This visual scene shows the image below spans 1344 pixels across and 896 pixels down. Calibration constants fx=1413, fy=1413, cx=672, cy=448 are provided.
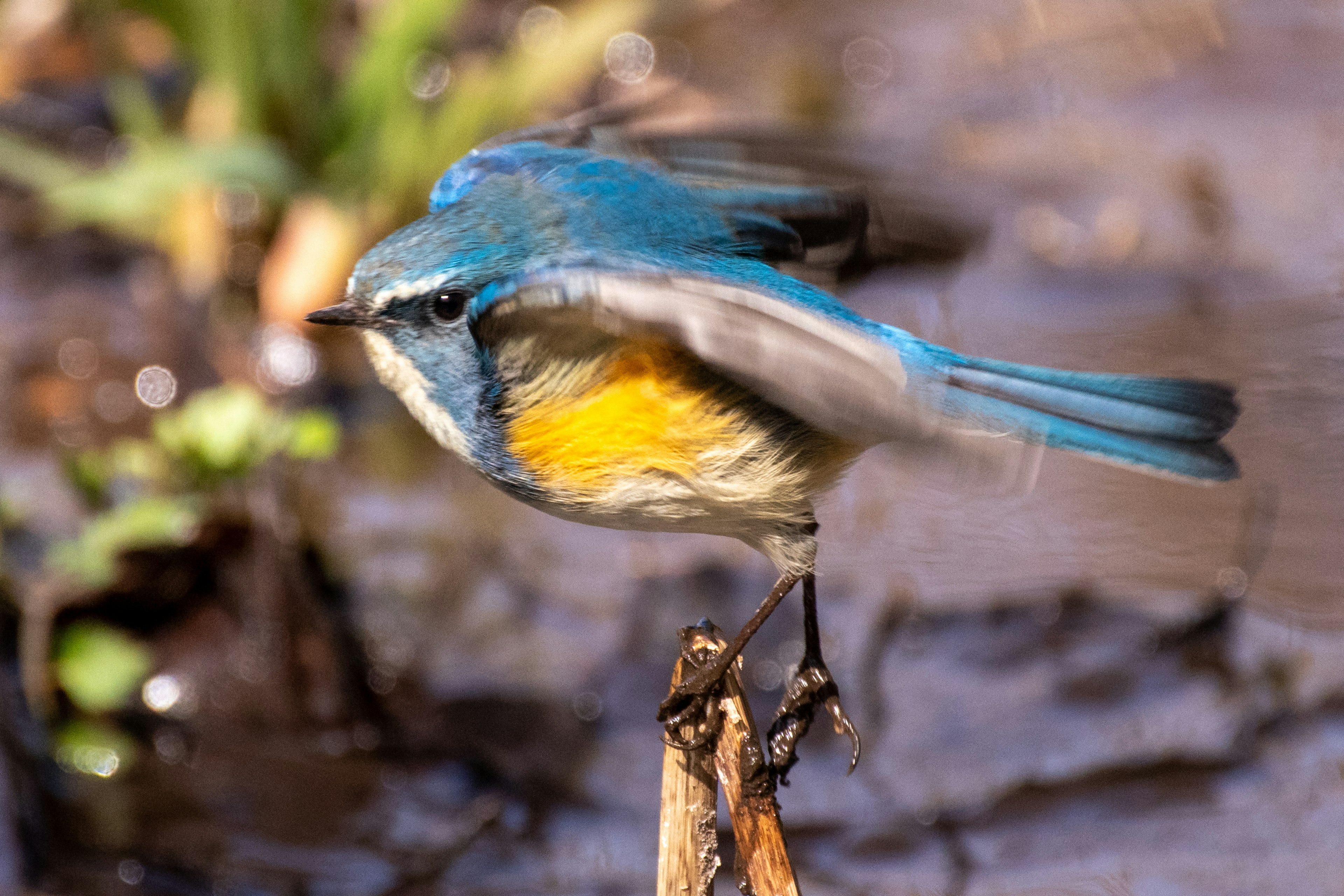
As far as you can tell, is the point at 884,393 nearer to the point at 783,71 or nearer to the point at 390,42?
the point at 390,42

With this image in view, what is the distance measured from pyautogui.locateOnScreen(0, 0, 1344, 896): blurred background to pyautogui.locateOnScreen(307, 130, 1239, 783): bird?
0.58 m

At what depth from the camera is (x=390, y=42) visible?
6180mm

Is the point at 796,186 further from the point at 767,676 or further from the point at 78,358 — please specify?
the point at 78,358

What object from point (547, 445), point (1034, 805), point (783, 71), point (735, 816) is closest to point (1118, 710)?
point (1034, 805)

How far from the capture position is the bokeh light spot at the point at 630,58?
786 centimetres

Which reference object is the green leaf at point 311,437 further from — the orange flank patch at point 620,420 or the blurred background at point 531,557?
the orange flank patch at point 620,420

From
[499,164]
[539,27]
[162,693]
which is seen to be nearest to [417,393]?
[499,164]

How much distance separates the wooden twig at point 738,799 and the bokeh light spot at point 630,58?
555 cm

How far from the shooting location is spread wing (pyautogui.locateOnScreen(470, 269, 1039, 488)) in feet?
6.91

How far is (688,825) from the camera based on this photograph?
278 centimetres

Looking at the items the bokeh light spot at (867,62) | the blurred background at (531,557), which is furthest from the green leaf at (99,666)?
the bokeh light spot at (867,62)

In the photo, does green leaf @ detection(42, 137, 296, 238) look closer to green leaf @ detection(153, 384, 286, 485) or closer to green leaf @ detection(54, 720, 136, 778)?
green leaf @ detection(153, 384, 286, 485)

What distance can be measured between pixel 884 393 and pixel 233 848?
8.71 ft

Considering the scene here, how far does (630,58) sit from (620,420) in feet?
19.2
